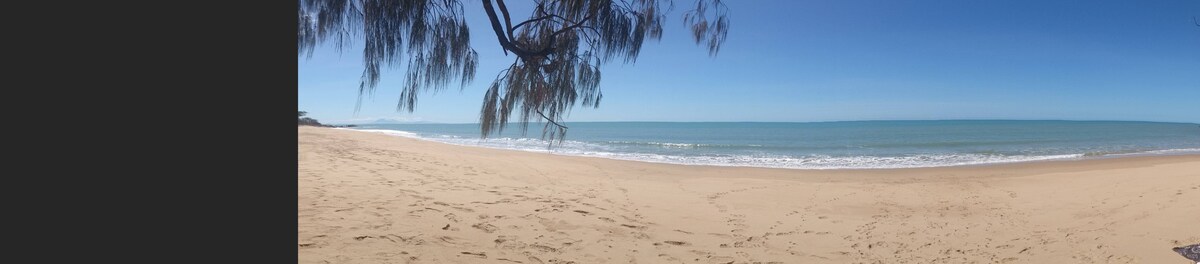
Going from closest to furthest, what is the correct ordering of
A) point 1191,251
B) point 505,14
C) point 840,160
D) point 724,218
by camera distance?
Result: 1. point 505,14
2. point 1191,251
3. point 724,218
4. point 840,160

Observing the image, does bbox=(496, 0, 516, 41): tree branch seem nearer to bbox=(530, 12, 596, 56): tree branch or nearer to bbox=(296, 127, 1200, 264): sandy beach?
bbox=(530, 12, 596, 56): tree branch

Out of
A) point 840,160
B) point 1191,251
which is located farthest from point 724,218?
point 840,160

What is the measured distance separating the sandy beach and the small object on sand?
8cm

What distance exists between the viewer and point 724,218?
682cm

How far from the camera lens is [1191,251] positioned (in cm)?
476

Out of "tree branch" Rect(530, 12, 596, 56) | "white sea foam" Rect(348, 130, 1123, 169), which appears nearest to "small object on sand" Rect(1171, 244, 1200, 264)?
"tree branch" Rect(530, 12, 596, 56)

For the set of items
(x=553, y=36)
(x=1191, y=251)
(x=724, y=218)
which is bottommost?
(x=724, y=218)

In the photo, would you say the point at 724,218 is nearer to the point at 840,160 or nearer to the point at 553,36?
the point at 553,36

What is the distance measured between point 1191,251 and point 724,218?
4.03 metres

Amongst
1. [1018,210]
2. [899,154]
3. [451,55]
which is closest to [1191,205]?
[1018,210]

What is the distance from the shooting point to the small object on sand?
15.1 feet

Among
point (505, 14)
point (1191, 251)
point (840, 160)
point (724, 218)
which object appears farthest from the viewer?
point (840, 160)

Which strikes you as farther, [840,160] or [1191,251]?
[840,160]

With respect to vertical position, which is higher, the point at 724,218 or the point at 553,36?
the point at 553,36
